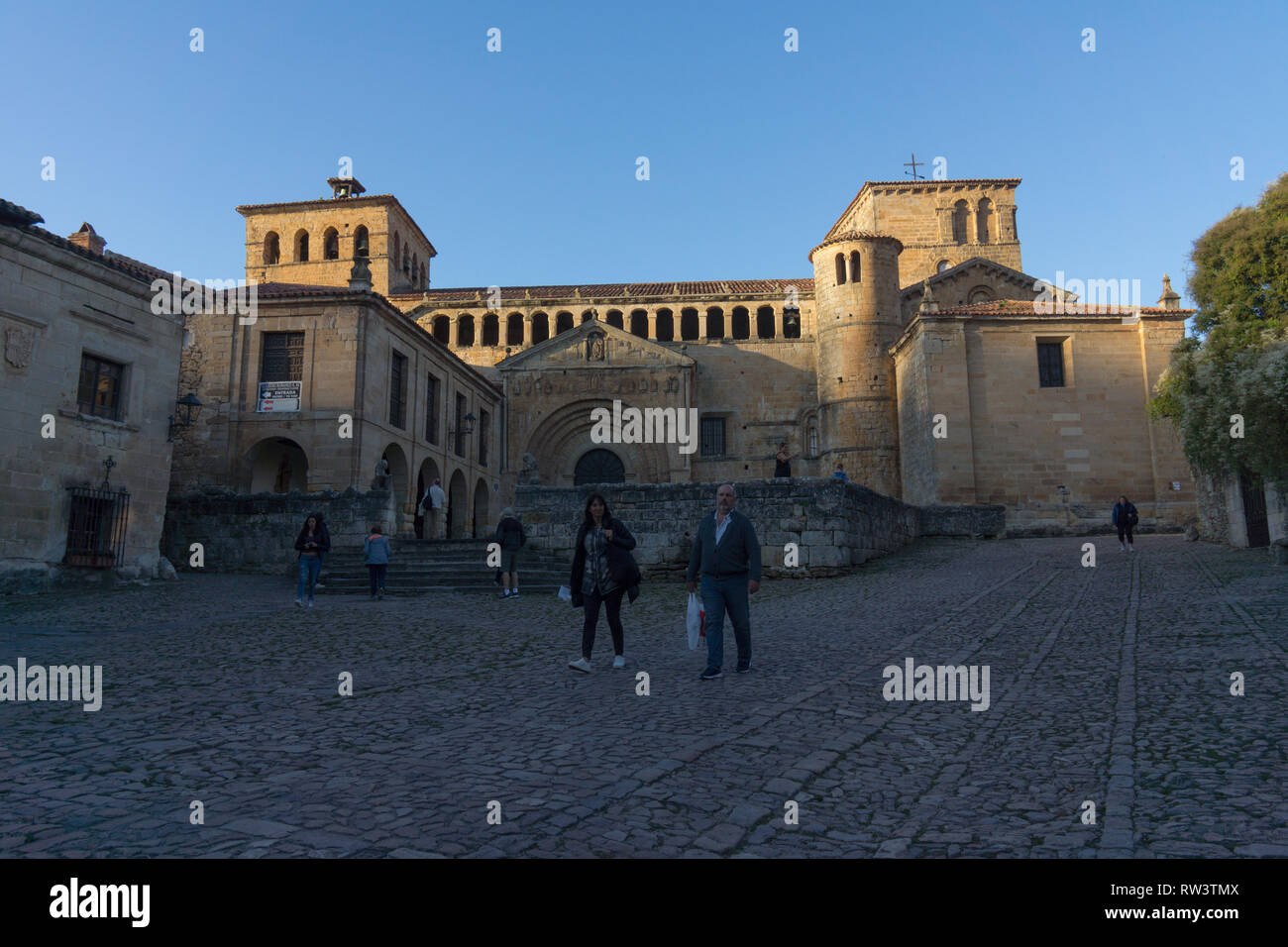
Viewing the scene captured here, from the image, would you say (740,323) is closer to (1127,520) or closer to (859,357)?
(859,357)

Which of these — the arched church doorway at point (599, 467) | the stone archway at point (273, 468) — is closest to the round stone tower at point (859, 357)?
the arched church doorway at point (599, 467)

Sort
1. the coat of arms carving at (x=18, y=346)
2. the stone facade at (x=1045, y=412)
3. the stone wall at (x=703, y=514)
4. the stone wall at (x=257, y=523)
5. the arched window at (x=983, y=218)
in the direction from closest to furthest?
the coat of arms carving at (x=18, y=346) → the stone wall at (x=703, y=514) → the stone wall at (x=257, y=523) → the stone facade at (x=1045, y=412) → the arched window at (x=983, y=218)

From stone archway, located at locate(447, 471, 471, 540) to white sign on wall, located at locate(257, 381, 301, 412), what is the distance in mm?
8084

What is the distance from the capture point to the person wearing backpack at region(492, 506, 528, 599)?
13914 mm

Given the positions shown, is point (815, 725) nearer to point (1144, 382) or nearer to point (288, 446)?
point (288, 446)

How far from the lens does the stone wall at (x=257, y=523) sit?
1789 cm

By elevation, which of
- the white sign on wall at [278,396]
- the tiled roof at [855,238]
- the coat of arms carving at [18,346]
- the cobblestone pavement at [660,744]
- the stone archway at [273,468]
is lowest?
the cobblestone pavement at [660,744]

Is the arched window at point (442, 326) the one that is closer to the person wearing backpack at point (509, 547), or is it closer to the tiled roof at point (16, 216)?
the tiled roof at point (16, 216)

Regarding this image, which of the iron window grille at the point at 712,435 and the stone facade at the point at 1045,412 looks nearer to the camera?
the stone facade at the point at 1045,412

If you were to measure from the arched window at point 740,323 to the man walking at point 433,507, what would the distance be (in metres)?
20.5

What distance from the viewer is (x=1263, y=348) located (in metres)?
15.4

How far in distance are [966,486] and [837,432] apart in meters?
8.69

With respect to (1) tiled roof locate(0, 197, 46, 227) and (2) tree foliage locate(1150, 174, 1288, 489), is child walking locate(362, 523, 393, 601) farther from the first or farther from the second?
(2) tree foliage locate(1150, 174, 1288, 489)

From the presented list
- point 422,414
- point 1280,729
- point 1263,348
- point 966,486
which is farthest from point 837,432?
point 1280,729
